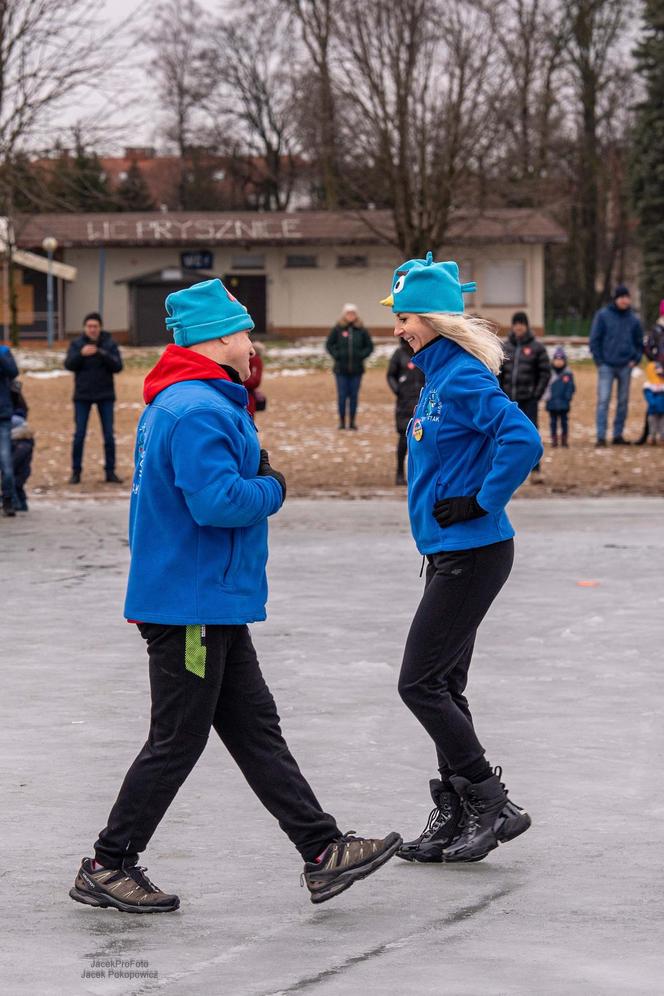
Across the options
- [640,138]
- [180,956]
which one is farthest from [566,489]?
[640,138]

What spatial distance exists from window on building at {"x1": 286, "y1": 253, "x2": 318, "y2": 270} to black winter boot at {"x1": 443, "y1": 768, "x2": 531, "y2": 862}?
171 feet

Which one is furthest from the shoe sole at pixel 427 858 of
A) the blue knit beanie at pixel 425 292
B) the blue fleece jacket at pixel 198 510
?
the blue knit beanie at pixel 425 292

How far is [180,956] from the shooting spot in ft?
14.0

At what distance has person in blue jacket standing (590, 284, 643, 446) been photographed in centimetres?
2056

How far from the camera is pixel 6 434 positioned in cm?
1505

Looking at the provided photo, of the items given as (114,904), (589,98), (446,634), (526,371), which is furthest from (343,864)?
(589,98)

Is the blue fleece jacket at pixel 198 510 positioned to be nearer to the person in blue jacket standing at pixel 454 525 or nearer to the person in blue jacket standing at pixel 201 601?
the person in blue jacket standing at pixel 201 601

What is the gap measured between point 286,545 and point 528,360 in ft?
18.8

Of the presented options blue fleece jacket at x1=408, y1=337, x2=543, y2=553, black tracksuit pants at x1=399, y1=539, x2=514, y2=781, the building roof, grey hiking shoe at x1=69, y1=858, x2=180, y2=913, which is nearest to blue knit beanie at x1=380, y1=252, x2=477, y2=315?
blue fleece jacket at x1=408, y1=337, x2=543, y2=553

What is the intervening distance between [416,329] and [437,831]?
5.00ft

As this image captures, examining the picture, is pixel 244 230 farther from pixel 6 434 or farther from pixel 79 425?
pixel 6 434

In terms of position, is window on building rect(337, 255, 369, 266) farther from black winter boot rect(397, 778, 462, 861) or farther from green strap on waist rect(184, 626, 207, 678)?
green strap on waist rect(184, 626, 207, 678)

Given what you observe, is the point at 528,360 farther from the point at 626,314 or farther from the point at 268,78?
the point at 268,78

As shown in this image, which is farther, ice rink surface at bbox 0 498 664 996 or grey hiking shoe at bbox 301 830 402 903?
grey hiking shoe at bbox 301 830 402 903
